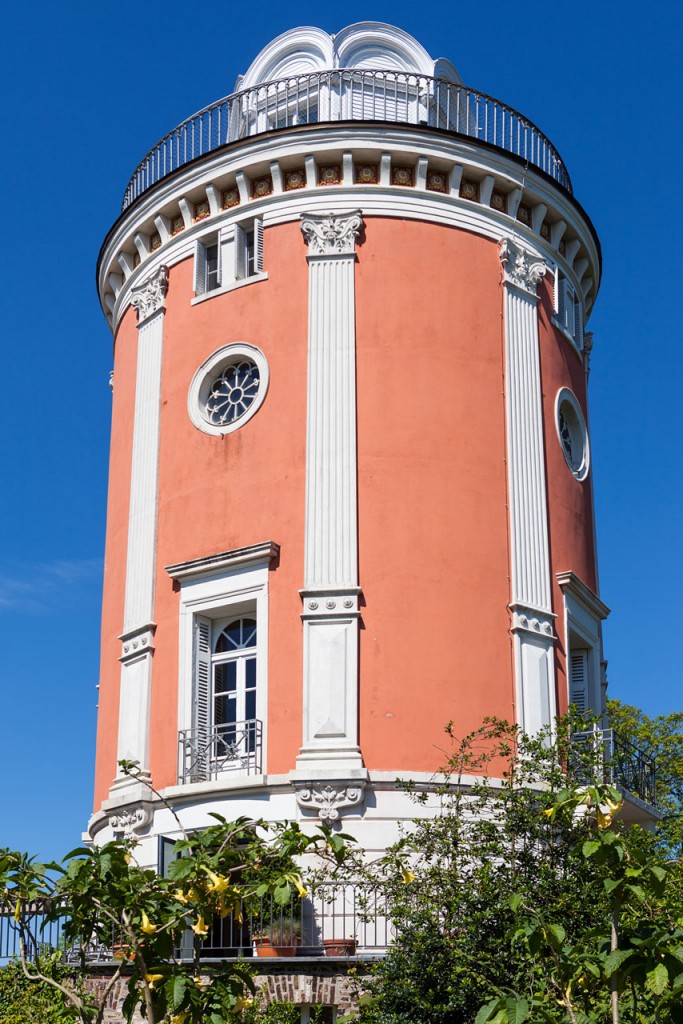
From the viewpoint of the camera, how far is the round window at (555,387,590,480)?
25.0 m

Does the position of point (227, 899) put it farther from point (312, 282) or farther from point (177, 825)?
point (312, 282)

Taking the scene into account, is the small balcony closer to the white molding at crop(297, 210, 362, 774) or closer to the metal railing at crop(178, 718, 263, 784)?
the white molding at crop(297, 210, 362, 774)

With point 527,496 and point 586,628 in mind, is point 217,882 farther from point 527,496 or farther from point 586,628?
point 586,628

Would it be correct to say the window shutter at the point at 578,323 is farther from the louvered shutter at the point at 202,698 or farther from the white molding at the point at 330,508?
the louvered shutter at the point at 202,698

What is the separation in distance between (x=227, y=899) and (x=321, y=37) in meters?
→ 17.9

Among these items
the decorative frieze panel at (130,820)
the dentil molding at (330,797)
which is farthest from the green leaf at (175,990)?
the decorative frieze panel at (130,820)

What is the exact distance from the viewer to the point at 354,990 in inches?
672

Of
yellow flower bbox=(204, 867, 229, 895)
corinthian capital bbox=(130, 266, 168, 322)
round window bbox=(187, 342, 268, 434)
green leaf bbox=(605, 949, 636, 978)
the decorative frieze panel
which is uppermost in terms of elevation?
corinthian capital bbox=(130, 266, 168, 322)

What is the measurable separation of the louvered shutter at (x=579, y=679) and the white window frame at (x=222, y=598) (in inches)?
217

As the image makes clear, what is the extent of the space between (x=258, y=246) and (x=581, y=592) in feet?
24.5

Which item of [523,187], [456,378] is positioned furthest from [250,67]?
[456,378]

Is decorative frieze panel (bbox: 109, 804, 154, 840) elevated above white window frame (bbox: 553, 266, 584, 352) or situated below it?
below

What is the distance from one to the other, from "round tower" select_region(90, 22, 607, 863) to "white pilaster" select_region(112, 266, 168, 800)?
0.05 meters

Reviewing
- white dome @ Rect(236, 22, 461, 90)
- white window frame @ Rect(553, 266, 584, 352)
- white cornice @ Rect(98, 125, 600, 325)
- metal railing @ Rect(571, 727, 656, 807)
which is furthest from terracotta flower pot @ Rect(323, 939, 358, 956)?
white dome @ Rect(236, 22, 461, 90)
